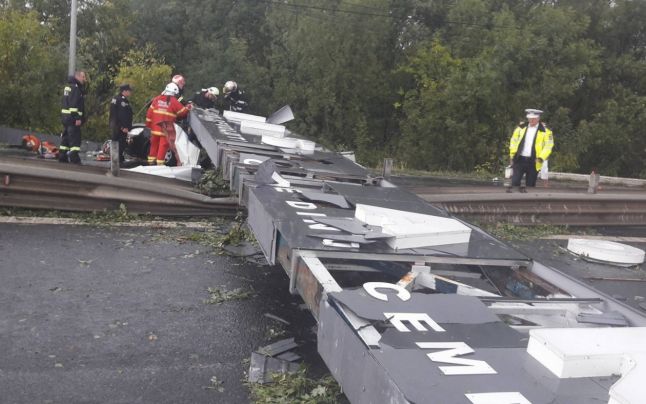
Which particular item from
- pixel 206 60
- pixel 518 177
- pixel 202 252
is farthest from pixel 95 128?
pixel 202 252

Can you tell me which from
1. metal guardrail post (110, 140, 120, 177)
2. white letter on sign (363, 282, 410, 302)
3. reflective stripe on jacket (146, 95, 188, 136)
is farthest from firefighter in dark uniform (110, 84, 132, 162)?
white letter on sign (363, 282, 410, 302)

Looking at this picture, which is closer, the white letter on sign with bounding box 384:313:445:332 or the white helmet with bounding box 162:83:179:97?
the white letter on sign with bounding box 384:313:445:332

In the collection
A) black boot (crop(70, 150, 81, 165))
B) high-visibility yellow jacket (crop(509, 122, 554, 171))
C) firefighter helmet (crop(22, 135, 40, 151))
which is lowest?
firefighter helmet (crop(22, 135, 40, 151))

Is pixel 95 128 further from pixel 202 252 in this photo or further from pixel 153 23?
pixel 202 252

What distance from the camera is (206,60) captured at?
1471 inches

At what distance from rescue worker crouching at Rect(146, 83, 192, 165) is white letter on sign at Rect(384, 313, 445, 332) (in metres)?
7.87

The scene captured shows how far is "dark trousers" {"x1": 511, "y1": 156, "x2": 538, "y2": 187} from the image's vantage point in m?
10.4

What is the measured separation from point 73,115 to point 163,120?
60.3 inches

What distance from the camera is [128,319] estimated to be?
442 cm

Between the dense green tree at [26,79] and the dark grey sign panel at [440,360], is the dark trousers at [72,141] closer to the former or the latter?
the dark grey sign panel at [440,360]

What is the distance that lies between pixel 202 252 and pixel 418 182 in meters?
8.27

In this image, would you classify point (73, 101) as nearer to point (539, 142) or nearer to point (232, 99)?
point (232, 99)

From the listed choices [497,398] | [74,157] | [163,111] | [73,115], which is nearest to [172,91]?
[163,111]

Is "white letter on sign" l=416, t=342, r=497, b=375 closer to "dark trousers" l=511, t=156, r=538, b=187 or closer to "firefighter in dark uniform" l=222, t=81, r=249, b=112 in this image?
"dark trousers" l=511, t=156, r=538, b=187
